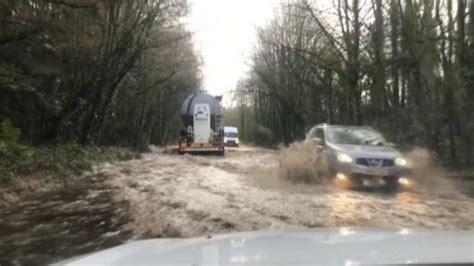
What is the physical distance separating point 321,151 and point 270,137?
2211 inches

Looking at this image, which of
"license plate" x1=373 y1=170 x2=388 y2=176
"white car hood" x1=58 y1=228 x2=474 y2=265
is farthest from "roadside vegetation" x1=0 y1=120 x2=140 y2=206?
"white car hood" x1=58 y1=228 x2=474 y2=265

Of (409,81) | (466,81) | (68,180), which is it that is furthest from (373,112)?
(68,180)

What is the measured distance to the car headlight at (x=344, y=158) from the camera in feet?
51.5

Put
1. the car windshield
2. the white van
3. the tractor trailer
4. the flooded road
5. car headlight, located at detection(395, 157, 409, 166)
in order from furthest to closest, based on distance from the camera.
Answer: the white van
the tractor trailer
the car windshield
car headlight, located at detection(395, 157, 409, 166)
the flooded road

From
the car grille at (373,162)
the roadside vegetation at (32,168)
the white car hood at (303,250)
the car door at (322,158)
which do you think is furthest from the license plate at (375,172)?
the white car hood at (303,250)

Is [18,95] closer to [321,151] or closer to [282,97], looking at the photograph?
[321,151]

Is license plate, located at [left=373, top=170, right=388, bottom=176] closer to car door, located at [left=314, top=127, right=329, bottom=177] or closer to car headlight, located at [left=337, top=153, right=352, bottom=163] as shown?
car headlight, located at [left=337, top=153, right=352, bottom=163]

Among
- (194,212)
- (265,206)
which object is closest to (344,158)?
(265,206)

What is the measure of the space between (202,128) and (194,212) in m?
24.1

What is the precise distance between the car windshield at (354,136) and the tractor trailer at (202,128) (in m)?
17.5

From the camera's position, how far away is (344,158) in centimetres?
1582

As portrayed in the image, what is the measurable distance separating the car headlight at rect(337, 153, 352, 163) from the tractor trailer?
19384mm

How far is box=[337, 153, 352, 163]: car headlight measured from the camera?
15.7 m

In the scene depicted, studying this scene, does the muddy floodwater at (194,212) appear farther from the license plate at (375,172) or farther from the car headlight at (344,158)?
the car headlight at (344,158)
